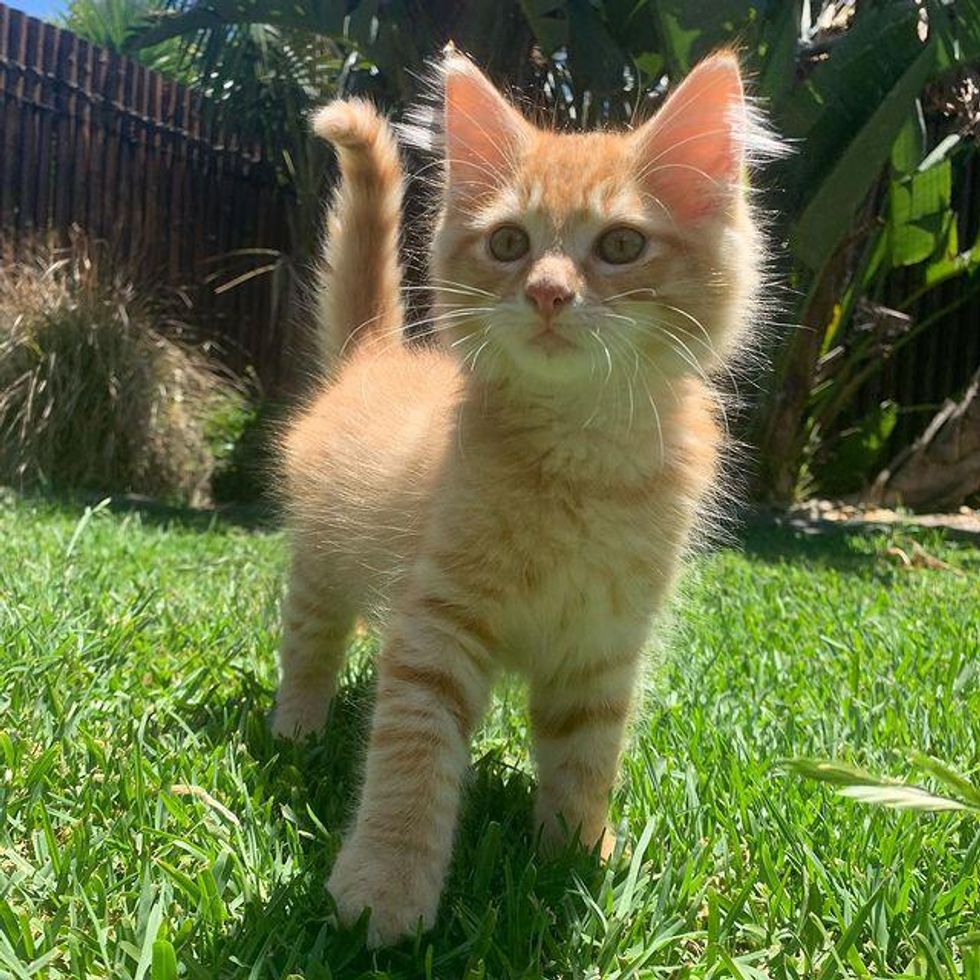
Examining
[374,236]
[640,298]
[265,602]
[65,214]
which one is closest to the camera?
[640,298]

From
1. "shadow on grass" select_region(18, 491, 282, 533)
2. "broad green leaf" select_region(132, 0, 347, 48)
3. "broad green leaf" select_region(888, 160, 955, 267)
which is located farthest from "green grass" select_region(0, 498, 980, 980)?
"broad green leaf" select_region(132, 0, 347, 48)

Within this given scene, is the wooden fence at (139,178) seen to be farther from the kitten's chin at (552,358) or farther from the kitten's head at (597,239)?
the kitten's chin at (552,358)

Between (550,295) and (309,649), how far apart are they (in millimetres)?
958

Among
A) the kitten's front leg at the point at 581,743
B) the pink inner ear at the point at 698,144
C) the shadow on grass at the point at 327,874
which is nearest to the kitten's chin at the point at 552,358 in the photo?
the pink inner ear at the point at 698,144

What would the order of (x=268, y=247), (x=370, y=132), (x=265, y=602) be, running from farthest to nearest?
(x=268, y=247) < (x=265, y=602) < (x=370, y=132)

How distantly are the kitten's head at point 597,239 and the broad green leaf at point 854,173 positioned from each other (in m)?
2.74

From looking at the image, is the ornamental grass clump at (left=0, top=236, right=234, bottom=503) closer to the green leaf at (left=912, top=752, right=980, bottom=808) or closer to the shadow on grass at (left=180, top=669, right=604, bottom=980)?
the shadow on grass at (left=180, top=669, right=604, bottom=980)

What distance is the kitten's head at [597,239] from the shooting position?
135cm

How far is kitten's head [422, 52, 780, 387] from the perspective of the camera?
4.42ft

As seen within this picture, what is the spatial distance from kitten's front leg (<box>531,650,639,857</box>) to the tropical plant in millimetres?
1994

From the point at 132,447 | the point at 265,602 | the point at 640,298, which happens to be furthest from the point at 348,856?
the point at 132,447

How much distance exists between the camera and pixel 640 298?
1384 mm

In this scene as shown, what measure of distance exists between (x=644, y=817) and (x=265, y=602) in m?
1.48

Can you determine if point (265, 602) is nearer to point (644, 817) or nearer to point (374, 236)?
point (374, 236)
